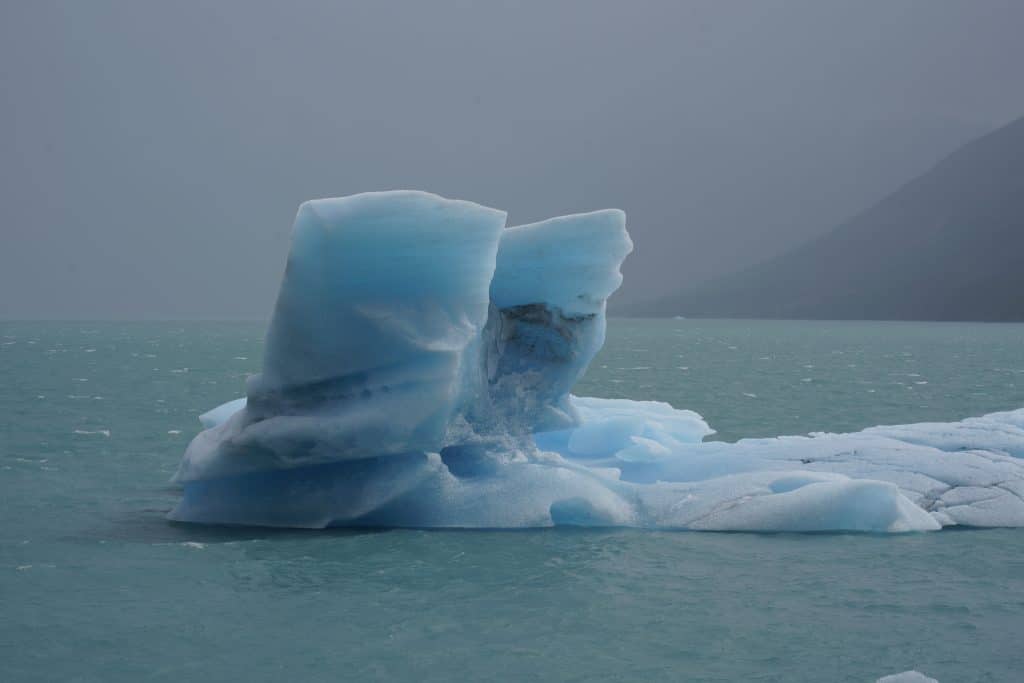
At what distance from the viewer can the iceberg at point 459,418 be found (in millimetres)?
7762

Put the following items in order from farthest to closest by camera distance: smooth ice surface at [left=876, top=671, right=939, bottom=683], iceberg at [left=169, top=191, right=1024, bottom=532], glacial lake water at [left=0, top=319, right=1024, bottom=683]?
iceberg at [left=169, top=191, right=1024, bottom=532]
glacial lake water at [left=0, top=319, right=1024, bottom=683]
smooth ice surface at [left=876, top=671, right=939, bottom=683]

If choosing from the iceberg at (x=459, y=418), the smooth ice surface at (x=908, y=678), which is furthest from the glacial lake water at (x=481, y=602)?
the iceberg at (x=459, y=418)

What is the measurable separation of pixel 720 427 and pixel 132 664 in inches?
481

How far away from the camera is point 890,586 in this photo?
6.61 meters

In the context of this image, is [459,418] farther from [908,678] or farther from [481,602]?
[908,678]

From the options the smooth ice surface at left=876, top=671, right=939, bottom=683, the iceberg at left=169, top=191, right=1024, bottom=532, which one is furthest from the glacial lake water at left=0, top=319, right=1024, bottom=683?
the iceberg at left=169, top=191, right=1024, bottom=532

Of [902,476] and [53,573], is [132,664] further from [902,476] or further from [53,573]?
[902,476]

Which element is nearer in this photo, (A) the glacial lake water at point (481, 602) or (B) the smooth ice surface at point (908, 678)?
(B) the smooth ice surface at point (908, 678)

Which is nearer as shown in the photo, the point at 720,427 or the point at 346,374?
the point at 346,374

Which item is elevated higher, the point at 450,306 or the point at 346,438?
the point at 450,306

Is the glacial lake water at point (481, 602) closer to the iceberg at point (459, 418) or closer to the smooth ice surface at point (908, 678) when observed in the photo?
the smooth ice surface at point (908, 678)

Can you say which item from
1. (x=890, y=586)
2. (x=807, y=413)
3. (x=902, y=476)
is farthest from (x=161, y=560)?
(x=807, y=413)

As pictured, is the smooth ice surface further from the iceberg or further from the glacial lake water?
the iceberg

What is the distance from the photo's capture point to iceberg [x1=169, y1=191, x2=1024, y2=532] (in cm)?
776
